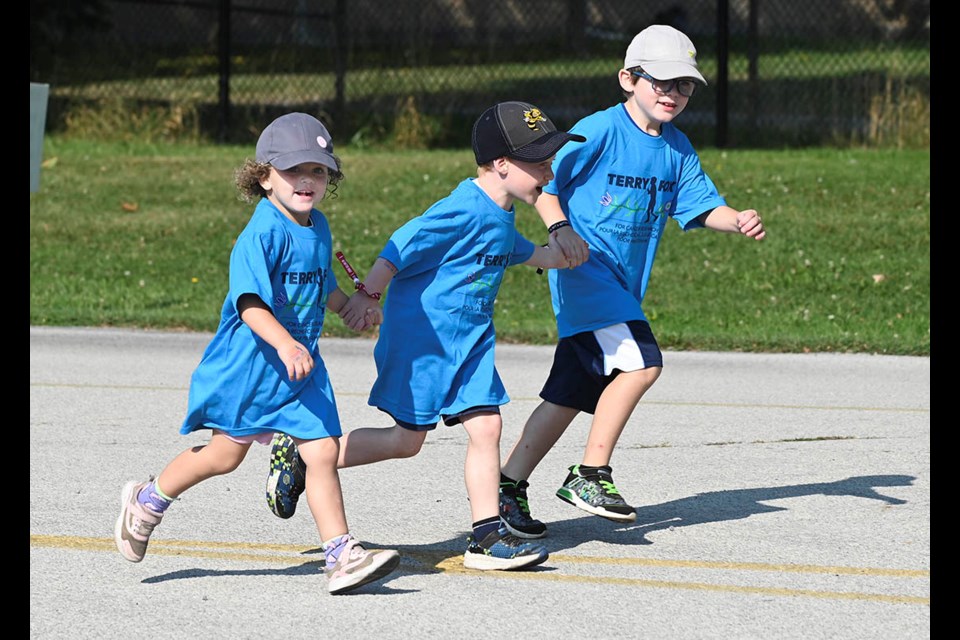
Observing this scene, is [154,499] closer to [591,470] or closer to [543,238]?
[591,470]

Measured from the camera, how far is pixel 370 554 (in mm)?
5098

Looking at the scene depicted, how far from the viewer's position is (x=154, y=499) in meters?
5.36

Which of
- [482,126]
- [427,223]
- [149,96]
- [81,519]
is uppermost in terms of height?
[149,96]

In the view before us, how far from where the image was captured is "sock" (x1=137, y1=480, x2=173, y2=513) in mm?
5348

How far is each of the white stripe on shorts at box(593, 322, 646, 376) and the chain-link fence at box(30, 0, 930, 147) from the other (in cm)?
1156

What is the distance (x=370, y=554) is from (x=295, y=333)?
0.77 metres

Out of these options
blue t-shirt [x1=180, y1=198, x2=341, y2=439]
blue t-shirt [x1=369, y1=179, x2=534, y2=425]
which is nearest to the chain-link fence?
blue t-shirt [x1=369, y1=179, x2=534, y2=425]

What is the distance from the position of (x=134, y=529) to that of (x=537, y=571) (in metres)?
1.39

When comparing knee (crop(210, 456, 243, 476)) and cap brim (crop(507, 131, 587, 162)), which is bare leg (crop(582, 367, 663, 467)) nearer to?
cap brim (crop(507, 131, 587, 162))

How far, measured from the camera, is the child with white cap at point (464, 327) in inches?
215

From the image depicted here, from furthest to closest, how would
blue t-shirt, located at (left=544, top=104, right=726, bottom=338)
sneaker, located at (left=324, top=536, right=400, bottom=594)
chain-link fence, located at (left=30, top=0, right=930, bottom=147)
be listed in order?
1. chain-link fence, located at (left=30, top=0, right=930, bottom=147)
2. blue t-shirt, located at (left=544, top=104, right=726, bottom=338)
3. sneaker, located at (left=324, top=536, right=400, bottom=594)

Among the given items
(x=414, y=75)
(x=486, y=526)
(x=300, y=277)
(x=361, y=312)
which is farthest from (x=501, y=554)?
(x=414, y=75)
